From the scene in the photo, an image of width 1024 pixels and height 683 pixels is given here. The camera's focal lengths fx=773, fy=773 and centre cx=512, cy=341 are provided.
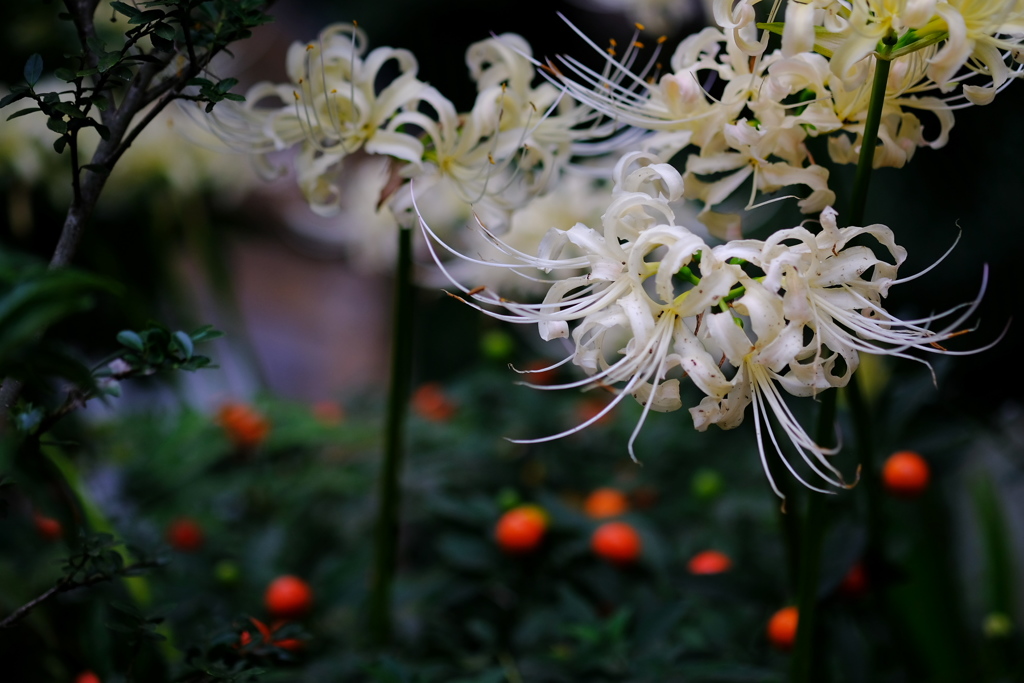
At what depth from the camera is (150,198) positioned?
145 centimetres

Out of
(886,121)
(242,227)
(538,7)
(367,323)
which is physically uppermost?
(538,7)

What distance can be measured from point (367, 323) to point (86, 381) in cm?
318

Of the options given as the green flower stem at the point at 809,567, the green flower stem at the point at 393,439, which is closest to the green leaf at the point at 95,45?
the green flower stem at the point at 393,439

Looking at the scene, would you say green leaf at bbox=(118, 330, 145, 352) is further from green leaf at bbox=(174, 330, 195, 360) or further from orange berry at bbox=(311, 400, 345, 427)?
orange berry at bbox=(311, 400, 345, 427)

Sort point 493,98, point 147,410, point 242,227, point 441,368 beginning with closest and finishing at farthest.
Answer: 1. point 493,98
2. point 147,410
3. point 441,368
4. point 242,227

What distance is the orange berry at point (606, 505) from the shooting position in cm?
97

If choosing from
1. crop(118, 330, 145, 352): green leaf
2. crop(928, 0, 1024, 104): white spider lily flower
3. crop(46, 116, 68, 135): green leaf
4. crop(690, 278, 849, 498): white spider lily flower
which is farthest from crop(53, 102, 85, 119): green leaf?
crop(928, 0, 1024, 104): white spider lily flower

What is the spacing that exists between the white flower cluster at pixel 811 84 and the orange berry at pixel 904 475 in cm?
36

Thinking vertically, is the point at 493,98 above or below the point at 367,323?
above

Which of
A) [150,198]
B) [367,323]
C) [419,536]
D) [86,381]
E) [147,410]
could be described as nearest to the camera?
[86,381]

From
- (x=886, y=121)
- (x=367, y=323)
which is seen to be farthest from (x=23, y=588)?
(x=367, y=323)

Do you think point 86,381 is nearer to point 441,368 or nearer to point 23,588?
point 23,588

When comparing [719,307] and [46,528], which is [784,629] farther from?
[46,528]

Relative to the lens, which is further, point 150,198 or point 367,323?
point 367,323
